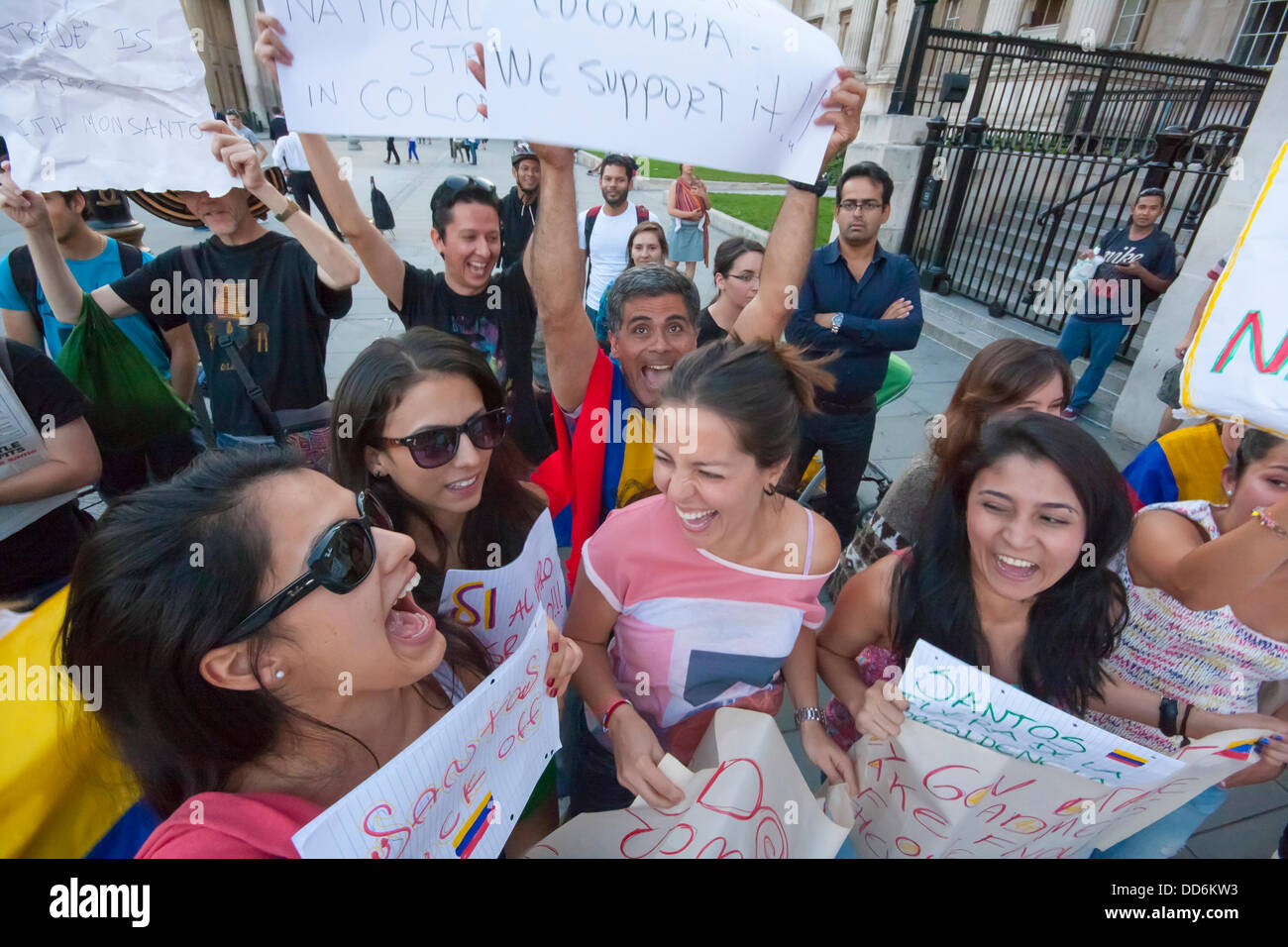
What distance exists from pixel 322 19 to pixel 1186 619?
264cm

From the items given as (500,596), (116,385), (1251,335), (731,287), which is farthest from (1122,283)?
(116,385)

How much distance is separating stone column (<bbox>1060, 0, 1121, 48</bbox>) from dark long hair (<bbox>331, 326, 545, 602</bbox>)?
17.8 meters

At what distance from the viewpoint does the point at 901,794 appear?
1.48 metres

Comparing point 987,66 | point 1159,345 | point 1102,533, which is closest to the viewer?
point 1102,533

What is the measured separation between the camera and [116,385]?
250 centimetres

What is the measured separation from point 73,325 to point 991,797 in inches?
149

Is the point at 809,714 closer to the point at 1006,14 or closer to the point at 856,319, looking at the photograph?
the point at 856,319

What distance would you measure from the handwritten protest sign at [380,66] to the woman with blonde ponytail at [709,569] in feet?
2.87

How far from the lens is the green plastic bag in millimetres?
2410

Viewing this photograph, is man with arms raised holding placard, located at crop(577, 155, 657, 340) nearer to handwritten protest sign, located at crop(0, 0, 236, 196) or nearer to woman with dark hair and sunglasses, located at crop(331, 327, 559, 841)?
handwritten protest sign, located at crop(0, 0, 236, 196)

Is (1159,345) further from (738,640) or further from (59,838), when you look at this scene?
(59,838)

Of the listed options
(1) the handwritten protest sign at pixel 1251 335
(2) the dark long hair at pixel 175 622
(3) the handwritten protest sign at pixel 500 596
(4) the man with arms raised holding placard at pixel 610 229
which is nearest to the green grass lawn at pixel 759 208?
(4) the man with arms raised holding placard at pixel 610 229

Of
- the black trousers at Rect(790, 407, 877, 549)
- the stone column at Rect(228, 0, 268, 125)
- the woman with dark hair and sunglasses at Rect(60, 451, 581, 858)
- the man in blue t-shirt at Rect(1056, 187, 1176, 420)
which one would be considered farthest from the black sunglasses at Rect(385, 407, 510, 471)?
the stone column at Rect(228, 0, 268, 125)
